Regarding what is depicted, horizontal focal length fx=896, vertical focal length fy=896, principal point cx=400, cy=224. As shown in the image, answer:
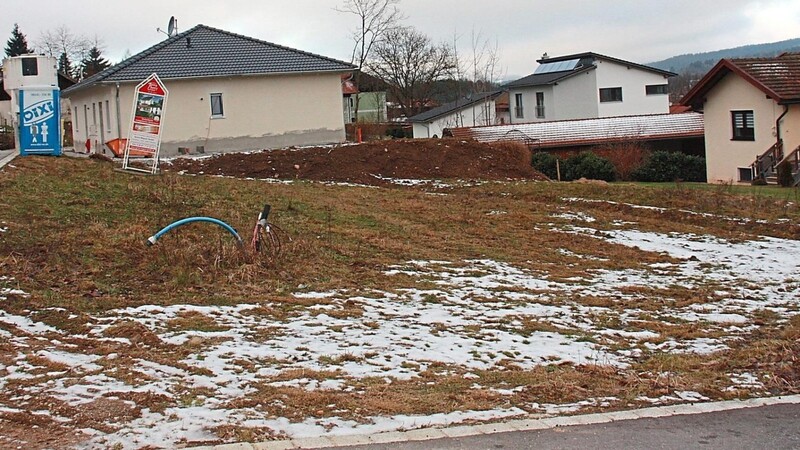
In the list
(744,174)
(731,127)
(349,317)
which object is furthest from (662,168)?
(349,317)

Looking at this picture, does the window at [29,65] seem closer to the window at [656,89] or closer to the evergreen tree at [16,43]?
the window at [656,89]

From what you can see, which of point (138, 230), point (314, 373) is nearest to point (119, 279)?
point (138, 230)

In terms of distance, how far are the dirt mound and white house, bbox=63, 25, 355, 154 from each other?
4.67 m

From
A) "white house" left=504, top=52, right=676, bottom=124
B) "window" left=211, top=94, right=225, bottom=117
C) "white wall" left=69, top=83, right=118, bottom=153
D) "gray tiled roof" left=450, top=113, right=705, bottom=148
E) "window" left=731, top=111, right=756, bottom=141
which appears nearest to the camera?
"white wall" left=69, top=83, right=118, bottom=153

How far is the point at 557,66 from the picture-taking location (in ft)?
237

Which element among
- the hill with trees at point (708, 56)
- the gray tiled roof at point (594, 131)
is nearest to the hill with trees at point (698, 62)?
the hill with trees at point (708, 56)

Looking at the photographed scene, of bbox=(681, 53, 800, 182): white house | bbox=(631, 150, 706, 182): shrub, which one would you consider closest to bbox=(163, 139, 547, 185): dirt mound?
bbox=(631, 150, 706, 182): shrub

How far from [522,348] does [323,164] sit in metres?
20.0

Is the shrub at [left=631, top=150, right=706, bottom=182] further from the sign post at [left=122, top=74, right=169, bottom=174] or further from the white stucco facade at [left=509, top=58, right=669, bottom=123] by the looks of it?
the white stucco facade at [left=509, top=58, right=669, bottom=123]

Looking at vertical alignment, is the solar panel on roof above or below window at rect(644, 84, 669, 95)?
above

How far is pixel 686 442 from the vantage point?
5945mm

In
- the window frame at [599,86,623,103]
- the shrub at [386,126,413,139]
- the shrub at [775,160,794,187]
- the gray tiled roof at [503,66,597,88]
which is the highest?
the gray tiled roof at [503,66,597,88]

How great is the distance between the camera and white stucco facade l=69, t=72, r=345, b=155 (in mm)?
33562

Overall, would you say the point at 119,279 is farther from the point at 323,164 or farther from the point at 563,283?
the point at 323,164
